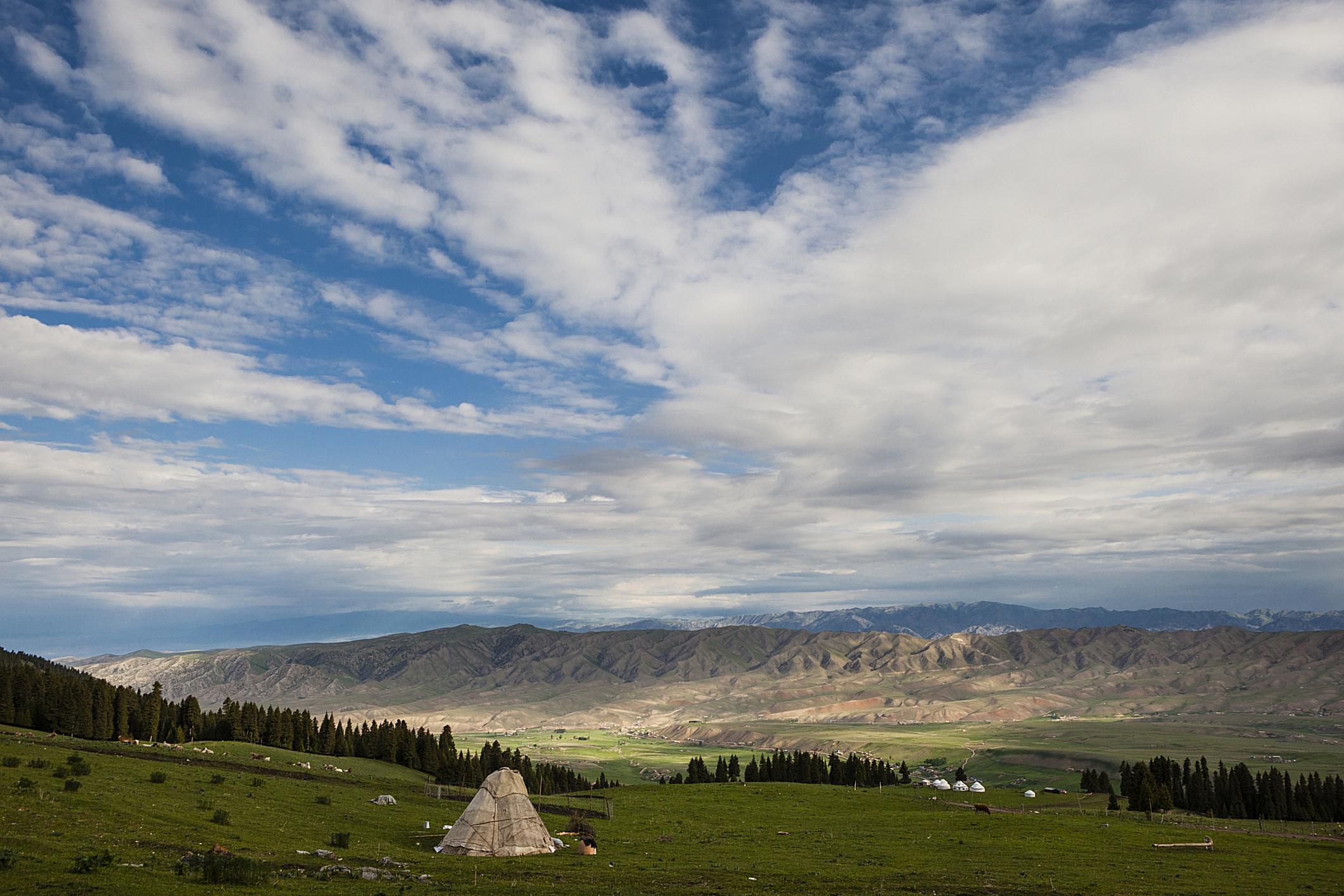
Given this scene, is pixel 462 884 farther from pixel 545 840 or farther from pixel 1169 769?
pixel 1169 769

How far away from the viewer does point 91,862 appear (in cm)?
3322

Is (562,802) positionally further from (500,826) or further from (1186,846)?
(1186,846)

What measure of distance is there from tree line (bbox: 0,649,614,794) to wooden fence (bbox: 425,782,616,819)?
23762 mm

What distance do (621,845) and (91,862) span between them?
145 ft

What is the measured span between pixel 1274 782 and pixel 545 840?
16607 cm

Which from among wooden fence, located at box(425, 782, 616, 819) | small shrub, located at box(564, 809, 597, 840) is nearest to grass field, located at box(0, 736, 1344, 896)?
small shrub, located at box(564, 809, 597, 840)

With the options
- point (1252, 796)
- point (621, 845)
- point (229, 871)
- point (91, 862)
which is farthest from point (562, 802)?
point (1252, 796)

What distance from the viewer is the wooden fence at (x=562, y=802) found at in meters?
91.7

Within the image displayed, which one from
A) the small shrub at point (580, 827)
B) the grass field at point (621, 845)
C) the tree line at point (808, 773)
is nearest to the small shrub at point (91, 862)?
the grass field at point (621, 845)

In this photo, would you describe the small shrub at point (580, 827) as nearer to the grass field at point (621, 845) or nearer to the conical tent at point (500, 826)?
the grass field at point (621, 845)

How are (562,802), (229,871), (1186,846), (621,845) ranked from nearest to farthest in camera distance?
1. (229,871)
2. (621,845)
3. (1186,846)
4. (562,802)

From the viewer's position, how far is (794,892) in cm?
4534

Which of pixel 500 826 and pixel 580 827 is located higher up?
pixel 500 826

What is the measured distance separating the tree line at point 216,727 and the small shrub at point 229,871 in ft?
323
